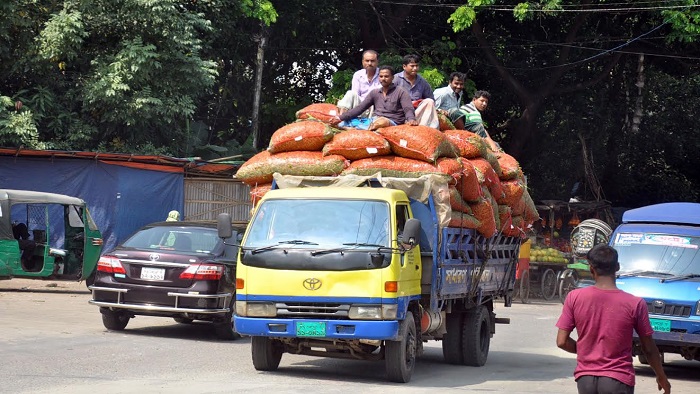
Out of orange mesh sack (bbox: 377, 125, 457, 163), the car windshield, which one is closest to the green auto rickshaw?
the car windshield

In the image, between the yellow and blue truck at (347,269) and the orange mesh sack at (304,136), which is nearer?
the yellow and blue truck at (347,269)

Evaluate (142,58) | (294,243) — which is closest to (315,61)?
(142,58)

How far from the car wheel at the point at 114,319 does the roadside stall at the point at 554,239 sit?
556 inches

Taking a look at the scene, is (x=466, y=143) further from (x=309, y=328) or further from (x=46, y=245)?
(x=46, y=245)

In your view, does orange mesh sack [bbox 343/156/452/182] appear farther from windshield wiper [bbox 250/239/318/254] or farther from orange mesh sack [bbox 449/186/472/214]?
windshield wiper [bbox 250/239/318/254]

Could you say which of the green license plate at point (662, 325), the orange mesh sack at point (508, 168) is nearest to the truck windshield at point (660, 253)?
the green license plate at point (662, 325)

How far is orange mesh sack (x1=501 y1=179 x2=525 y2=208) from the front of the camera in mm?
13844

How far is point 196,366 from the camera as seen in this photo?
11.3 m

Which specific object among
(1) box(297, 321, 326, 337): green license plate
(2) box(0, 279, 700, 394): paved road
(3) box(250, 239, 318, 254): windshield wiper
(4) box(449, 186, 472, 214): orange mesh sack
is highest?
(4) box(449, 186, 472, 214): orange mesh sack

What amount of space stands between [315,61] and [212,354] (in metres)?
20.8

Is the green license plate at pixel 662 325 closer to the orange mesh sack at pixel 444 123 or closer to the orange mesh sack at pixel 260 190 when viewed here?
the orange mesh sack at pixel 444 123

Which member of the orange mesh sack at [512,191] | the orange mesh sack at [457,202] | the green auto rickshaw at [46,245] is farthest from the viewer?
the green auto rickshaw at [46,245]

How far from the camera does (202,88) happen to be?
2636 centimetres

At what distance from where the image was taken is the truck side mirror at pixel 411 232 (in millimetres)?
10359
